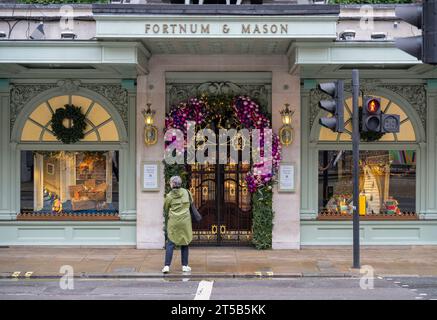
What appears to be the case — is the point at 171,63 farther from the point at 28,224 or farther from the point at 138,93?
the point at 28,224

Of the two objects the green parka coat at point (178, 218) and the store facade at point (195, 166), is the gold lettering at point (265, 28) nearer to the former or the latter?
the store facade at point (195, 166)

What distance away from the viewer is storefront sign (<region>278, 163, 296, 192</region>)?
14.7 meters

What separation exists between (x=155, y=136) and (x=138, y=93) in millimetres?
1009

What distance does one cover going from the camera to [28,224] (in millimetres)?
14789

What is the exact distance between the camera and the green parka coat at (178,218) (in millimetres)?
11820

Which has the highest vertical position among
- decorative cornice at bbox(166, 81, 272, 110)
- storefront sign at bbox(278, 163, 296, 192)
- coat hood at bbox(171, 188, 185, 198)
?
decorative cornice at bbox(166, 81, 272, 110)

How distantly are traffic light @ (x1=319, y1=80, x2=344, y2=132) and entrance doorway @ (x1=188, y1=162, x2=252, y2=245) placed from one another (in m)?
3.43

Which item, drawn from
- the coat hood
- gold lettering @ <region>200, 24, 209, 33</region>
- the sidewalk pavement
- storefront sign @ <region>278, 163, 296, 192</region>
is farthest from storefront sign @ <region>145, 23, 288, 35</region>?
the sidewalk pavement

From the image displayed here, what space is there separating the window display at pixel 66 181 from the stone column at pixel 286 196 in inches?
142

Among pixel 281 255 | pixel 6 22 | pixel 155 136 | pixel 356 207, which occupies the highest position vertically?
pixel 6 22

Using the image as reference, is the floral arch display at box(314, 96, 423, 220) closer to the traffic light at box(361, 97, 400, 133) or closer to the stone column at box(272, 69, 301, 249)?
the stone column at box(272, 69, 301, 249)

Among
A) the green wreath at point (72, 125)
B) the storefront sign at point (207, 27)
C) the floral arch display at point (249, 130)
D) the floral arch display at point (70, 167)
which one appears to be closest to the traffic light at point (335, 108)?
the storefront sign at point (207, 27)

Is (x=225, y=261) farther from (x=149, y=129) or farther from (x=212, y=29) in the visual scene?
(x=212, y=29)

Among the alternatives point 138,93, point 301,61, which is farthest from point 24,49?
point 301,61
